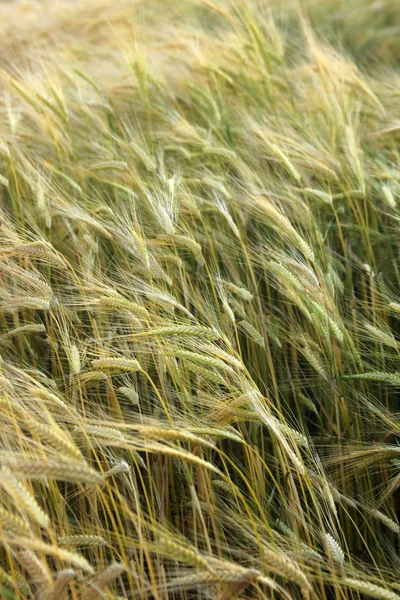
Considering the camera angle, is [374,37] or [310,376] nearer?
[310,376]

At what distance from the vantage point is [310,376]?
1806 millimetres

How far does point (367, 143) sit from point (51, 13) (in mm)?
2799

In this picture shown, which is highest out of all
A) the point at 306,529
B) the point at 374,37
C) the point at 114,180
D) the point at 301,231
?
the point at 374,37

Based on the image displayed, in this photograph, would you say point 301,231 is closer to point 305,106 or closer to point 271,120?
point 271,120

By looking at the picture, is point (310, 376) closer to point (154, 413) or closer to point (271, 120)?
point (154, 413)

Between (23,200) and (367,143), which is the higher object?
(23,200)

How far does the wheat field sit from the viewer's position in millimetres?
1191

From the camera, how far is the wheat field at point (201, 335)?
119 cm

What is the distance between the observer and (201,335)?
1.36 metres

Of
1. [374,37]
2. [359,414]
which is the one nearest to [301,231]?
[359,414]

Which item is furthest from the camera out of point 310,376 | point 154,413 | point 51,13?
point 51,13

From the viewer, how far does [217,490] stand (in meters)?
1.45

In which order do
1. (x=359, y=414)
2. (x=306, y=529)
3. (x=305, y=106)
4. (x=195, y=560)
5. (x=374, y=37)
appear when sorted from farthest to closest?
(x=374, y=37), (x=305, y=106), (x=359, y=414), (x=306, y=529), (x=195, y=560)

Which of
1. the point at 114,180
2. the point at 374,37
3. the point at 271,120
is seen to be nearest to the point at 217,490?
the point at 114,180
